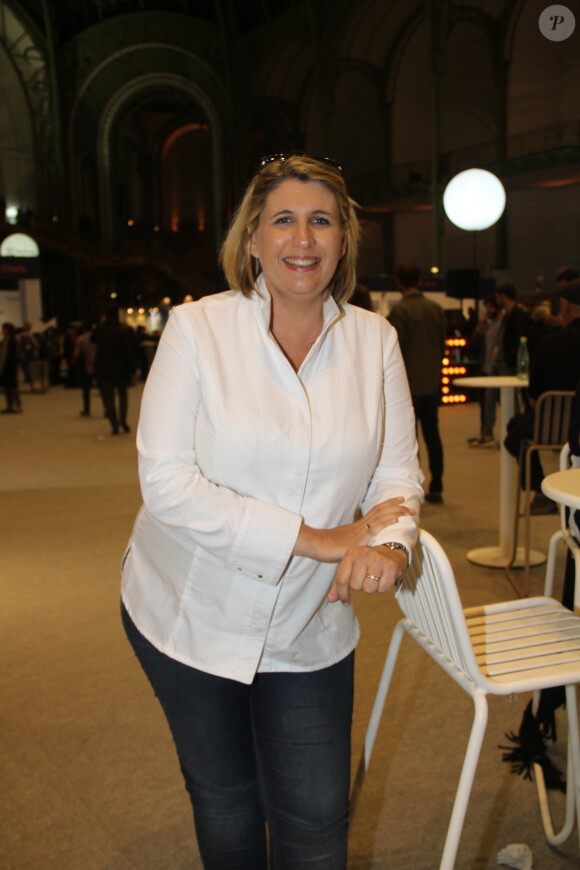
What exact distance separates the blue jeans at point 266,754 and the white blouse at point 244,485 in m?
0.06

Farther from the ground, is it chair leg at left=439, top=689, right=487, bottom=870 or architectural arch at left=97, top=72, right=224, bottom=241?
architectural arch at left=97, top=72, right=224, bottom=241

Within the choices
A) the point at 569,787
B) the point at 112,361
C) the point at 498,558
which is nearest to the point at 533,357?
the point at 498,558

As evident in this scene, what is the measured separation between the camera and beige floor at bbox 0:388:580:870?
2.15 meters

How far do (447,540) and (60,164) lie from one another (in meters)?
22.9

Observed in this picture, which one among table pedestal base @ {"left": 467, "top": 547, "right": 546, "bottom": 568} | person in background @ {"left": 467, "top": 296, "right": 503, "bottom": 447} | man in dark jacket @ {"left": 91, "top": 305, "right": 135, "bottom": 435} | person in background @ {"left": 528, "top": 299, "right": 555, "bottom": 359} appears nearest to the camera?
table pedestal base @ {"left": 467, "top": 547, "right": 546, "bottom": 568}

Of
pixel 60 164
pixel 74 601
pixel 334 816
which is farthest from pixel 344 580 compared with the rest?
pixel 60 164

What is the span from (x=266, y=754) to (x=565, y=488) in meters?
1.01

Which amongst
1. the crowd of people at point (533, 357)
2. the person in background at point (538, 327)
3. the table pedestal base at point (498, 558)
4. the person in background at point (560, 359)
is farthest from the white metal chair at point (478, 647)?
the person in background at point (538, 327)

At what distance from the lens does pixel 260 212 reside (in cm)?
148

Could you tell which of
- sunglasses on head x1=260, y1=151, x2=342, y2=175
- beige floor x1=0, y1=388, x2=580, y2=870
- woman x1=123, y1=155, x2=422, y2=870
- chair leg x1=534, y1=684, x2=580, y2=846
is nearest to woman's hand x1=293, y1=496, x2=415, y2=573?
woman x1=123, y1=155, x2=422, y2=870

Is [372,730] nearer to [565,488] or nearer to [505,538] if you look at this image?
[565,488]

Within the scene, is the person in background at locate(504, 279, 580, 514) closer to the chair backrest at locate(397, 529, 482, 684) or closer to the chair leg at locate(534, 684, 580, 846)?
the chair leg at locate(534, 684, 580, 846)

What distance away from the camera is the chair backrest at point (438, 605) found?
1508 mm

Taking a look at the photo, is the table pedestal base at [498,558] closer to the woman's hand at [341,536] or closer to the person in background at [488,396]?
the woman's hand at [341,536]
